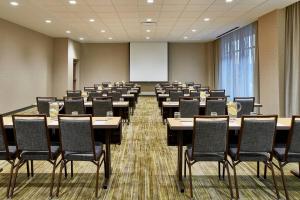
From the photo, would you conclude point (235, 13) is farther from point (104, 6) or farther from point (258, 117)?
point (258, 117)

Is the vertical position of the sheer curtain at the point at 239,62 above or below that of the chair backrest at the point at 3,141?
above

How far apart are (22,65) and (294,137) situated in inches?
431

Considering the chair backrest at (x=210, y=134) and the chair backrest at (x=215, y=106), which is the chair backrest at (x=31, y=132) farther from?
the chair backrest at (x=215, y=106)

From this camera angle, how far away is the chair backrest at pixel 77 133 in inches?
136

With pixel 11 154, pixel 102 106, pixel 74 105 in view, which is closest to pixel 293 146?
pixel 11 154

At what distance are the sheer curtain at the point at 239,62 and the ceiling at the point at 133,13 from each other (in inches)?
36.7

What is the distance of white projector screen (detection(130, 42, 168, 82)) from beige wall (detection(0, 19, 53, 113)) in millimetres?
5452

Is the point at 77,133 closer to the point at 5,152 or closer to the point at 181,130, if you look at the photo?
the point at 5,152

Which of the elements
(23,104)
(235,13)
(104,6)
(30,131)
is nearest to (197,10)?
(235,13)

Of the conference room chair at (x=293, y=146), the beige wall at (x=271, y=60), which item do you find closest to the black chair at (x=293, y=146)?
the conference room chair at (x=293, y=146)

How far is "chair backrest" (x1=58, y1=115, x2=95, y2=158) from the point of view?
3465mm

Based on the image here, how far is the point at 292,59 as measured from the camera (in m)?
8.52

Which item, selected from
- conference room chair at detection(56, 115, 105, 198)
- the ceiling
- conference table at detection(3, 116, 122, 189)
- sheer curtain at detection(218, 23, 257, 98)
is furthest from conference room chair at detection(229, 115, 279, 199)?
sheer curtain at detection(218, 23, 257, 98)

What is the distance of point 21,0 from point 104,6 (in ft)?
6.85
